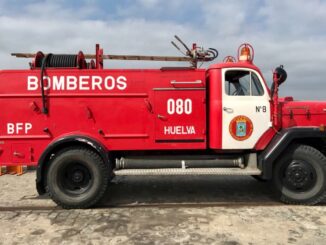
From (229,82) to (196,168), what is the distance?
170 cm

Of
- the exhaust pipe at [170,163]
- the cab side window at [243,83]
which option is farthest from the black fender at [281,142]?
the cab side window at [243,83]

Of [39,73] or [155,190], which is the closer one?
[39,73]

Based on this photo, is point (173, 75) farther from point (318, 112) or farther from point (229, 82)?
point (318, 112)

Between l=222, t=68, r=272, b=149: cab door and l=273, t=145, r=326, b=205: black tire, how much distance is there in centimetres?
67

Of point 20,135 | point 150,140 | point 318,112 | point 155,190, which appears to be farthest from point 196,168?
point 20,135

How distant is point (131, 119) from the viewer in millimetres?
6609

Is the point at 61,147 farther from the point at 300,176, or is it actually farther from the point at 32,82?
the point at 300,176

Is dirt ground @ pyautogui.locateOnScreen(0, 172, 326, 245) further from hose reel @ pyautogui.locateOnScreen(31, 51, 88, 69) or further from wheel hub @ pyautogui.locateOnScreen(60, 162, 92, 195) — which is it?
hose reel @ pyautogui.locateOnScreen(31, 51, 88, 69)

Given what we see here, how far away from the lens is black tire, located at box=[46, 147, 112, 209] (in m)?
6.36

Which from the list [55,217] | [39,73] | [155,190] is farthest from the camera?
[155,190]

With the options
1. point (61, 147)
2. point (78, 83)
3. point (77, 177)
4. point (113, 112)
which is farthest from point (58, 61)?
point (77, 177)

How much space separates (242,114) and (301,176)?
154 cm

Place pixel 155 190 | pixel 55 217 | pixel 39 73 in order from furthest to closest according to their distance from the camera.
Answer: pixel 155 190, pixel 39 73, pixel 55 217

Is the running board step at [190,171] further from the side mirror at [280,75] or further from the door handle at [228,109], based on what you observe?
the side mirror at [280,75]
